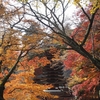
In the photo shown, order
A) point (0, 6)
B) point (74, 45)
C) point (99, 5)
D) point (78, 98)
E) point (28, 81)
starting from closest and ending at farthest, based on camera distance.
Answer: point (99, 5) → point (74, 45) → point (0, 6) → point (28, 81) → point (78, 98)

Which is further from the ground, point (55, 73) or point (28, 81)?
point (55, 73)

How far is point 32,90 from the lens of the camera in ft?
44.7

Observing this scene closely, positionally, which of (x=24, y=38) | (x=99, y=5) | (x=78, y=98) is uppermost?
(x=24, y=38)

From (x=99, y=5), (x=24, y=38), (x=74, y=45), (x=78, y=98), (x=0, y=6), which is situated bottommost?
(x=78, y=98)

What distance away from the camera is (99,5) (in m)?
8.08

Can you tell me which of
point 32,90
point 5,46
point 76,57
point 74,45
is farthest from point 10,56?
point 74,45

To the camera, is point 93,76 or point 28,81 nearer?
point 93,76

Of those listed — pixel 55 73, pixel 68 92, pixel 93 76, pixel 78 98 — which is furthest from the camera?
pixel 55 73

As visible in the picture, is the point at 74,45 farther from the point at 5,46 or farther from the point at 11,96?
the point at 11,96

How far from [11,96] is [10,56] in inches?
97.4

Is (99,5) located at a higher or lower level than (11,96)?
higher

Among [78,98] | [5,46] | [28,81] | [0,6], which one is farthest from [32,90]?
[78,98]

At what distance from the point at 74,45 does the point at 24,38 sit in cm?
485

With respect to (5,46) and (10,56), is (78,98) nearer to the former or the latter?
(10,56)
